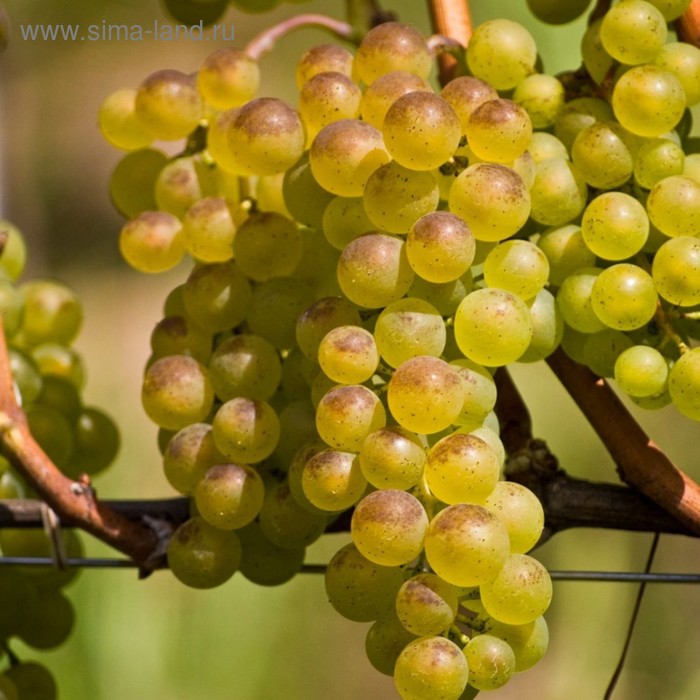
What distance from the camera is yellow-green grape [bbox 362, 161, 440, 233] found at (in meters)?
0.44

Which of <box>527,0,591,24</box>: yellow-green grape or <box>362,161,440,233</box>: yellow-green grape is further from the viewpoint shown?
<box>527,0,591,24</box>: yellow-green grape

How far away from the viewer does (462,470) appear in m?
0.39

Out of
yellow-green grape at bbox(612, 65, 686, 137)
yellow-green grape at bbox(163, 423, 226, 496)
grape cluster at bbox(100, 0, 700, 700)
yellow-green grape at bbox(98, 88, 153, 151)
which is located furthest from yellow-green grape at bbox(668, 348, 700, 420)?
yellow-green grape at bbox(98, 88, 153, 151)

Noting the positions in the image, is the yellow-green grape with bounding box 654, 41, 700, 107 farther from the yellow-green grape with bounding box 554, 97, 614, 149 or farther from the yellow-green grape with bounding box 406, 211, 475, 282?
the yellow-green grape with bounding box 406, 211, 475, 282

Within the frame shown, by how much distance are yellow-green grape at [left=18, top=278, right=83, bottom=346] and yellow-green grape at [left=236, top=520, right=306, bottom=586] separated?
0.79 feet

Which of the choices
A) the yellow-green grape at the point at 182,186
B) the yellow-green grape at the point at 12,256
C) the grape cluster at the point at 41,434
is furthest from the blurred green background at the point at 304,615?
the yellow-green grape at the point at 182,186

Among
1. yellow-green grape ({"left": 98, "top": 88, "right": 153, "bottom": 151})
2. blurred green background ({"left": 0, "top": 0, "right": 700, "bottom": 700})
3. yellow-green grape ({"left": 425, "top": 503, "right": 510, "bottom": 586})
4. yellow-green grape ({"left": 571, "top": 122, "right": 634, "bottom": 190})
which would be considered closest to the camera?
yellow-green grape ({"left": 425, "top": 503, "right": 510, "bottom": 586})

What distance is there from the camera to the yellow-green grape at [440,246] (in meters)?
0.41

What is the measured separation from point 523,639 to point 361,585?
7 centimetres

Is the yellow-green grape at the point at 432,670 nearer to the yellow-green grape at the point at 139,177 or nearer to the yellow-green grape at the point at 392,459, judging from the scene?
the yellow-green grape at the point at 392,459

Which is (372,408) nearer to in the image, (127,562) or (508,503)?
(508,503)

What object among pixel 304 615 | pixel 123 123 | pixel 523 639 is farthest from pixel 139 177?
pixel 304 615

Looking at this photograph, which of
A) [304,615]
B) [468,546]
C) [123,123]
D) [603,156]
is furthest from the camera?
[304,615]

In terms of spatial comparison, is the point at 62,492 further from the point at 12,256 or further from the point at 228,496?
the point at 12,256
